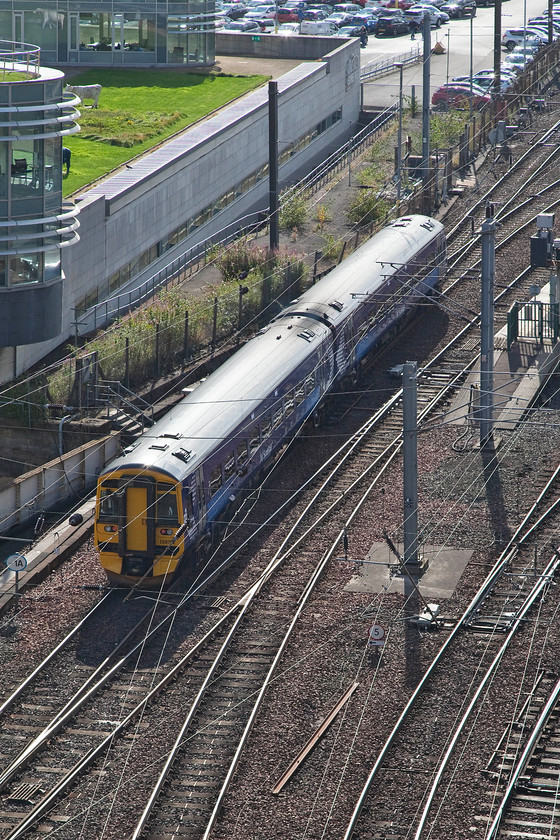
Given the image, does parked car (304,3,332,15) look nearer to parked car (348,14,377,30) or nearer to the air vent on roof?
parked car (348,14,377,30)

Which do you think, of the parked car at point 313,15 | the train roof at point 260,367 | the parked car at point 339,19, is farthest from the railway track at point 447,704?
the parked car at point 339,19

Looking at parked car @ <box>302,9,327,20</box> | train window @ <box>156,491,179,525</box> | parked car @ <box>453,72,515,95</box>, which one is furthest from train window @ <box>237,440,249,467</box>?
parked car @ <box>302,9,327,20</box>

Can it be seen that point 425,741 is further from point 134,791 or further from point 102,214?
point 102,214

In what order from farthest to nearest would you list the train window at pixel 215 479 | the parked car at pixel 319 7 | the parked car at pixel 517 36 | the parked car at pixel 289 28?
the parked car at pixel 319 7 → the parked car at pixel 517 36 → the parked car at pixel 289 28 → the train window at pixel 215 479

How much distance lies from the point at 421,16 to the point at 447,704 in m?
69.6

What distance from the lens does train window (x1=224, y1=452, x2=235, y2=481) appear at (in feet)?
86.7

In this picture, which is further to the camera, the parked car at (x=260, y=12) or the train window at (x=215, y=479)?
the parked car at (x=260, y=12)

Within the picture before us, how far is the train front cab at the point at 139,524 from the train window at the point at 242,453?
300 cm

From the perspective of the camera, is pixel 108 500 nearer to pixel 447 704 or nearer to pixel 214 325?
pixel 447 704

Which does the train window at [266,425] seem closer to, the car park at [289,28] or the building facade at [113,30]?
the building facade at [113,30]

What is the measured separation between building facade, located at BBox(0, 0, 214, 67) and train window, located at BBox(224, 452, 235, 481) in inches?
1267

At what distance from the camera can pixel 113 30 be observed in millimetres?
56406

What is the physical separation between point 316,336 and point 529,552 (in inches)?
318

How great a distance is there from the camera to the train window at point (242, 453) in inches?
1066
